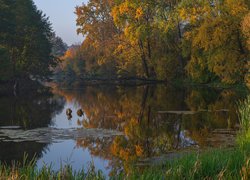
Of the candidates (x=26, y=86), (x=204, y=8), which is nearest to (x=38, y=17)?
(x=26, y=86)

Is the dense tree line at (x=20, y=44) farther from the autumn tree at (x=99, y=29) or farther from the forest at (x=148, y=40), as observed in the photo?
the autumn tree at (x=99, y=29)

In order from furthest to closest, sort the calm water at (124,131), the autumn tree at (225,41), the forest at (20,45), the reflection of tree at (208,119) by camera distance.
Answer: the forest at (20,45), the autumn tree at (225,41), the reflection of tree at (208,119), the calm water at (124,131)

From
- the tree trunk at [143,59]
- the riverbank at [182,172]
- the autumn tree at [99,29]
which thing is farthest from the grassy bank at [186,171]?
the autumn tree at [99,29]

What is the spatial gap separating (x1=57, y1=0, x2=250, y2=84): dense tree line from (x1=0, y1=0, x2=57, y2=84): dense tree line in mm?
10528

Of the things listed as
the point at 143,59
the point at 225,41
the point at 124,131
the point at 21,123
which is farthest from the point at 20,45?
the point at 124,131

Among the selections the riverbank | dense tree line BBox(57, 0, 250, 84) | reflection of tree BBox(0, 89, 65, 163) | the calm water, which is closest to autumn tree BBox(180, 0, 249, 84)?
dense tree line BBox(57, 0, 250, 84)

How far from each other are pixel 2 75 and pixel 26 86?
1090 centimetres

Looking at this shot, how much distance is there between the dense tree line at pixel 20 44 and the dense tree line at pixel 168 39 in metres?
10.5

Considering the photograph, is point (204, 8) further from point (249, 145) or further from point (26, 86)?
point (249, 145)

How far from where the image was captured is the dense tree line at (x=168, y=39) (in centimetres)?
4278

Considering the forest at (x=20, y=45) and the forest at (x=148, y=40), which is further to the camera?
the forest at (x=20, y=45)

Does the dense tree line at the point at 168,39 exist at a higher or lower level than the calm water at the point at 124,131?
higher

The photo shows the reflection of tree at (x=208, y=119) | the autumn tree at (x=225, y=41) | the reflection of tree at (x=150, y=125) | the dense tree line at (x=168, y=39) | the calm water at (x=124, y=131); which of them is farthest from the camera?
the dense tree line at (x=168, y=39)

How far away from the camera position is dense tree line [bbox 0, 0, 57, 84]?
166 feet
